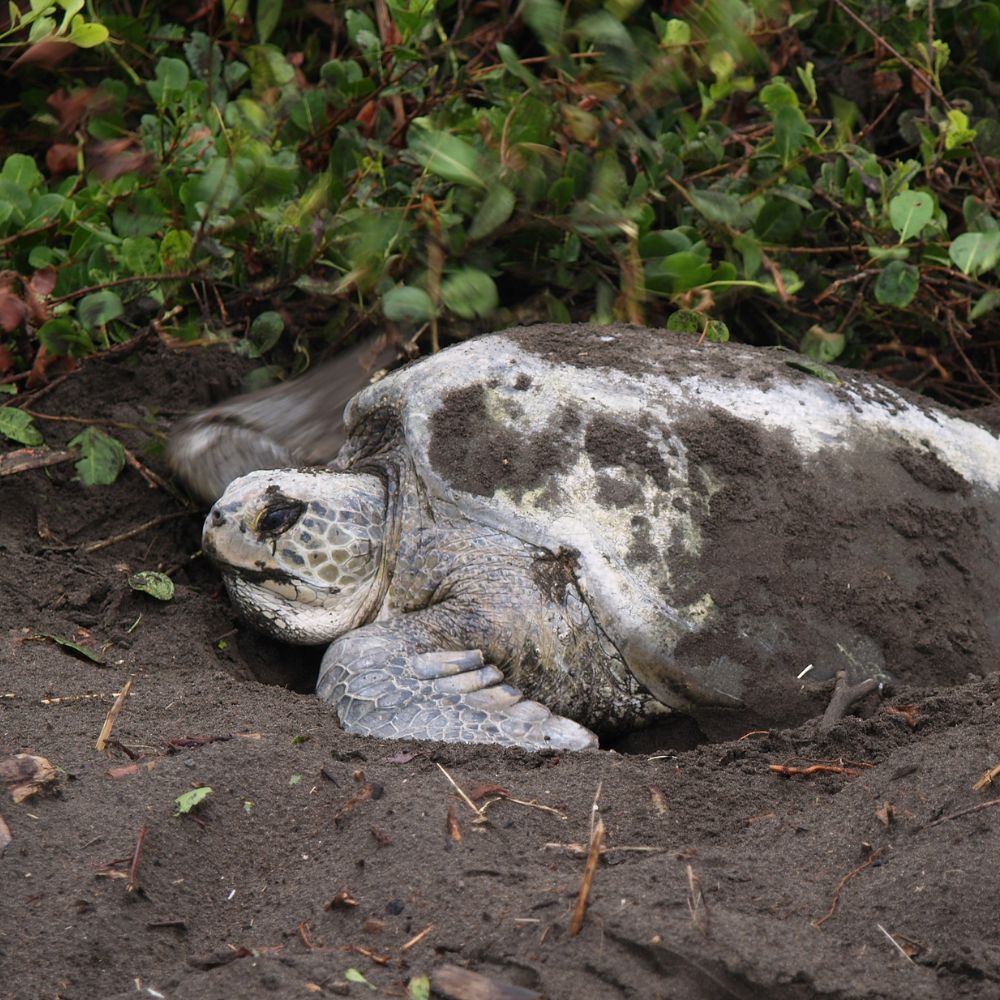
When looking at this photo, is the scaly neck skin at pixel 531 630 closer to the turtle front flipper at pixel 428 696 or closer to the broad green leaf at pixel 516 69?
the turtle front flipper at pixel 428 696

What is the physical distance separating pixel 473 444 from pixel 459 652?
53 centimetres

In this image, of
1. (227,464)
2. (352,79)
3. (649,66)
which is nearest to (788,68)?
(649,66)

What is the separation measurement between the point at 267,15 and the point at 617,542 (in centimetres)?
252

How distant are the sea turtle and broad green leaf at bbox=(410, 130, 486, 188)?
1.59ft

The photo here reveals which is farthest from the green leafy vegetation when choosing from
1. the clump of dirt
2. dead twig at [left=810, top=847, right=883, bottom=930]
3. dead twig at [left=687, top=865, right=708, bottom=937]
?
dead twig at [left=687, top=865, right=708, bottom=937]

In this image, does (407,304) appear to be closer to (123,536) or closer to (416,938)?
(123,536)

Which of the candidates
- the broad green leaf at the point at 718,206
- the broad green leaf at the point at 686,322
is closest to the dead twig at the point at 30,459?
the broad green leaf at the point at 686,322

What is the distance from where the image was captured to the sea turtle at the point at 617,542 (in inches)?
114

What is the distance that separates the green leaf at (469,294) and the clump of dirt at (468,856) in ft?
4.21

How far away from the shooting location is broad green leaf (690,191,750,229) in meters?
3.79

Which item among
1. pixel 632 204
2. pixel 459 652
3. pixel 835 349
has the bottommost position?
pixel 459 652

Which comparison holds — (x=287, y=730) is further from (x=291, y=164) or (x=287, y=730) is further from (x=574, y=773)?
(x=291, y=164)

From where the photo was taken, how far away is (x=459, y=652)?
2.92 metres

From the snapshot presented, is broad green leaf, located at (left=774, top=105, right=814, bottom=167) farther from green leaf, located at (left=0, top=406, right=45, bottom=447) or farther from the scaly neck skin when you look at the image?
green leaf, located at (left=0, top=406, right=45, bottom=447)
